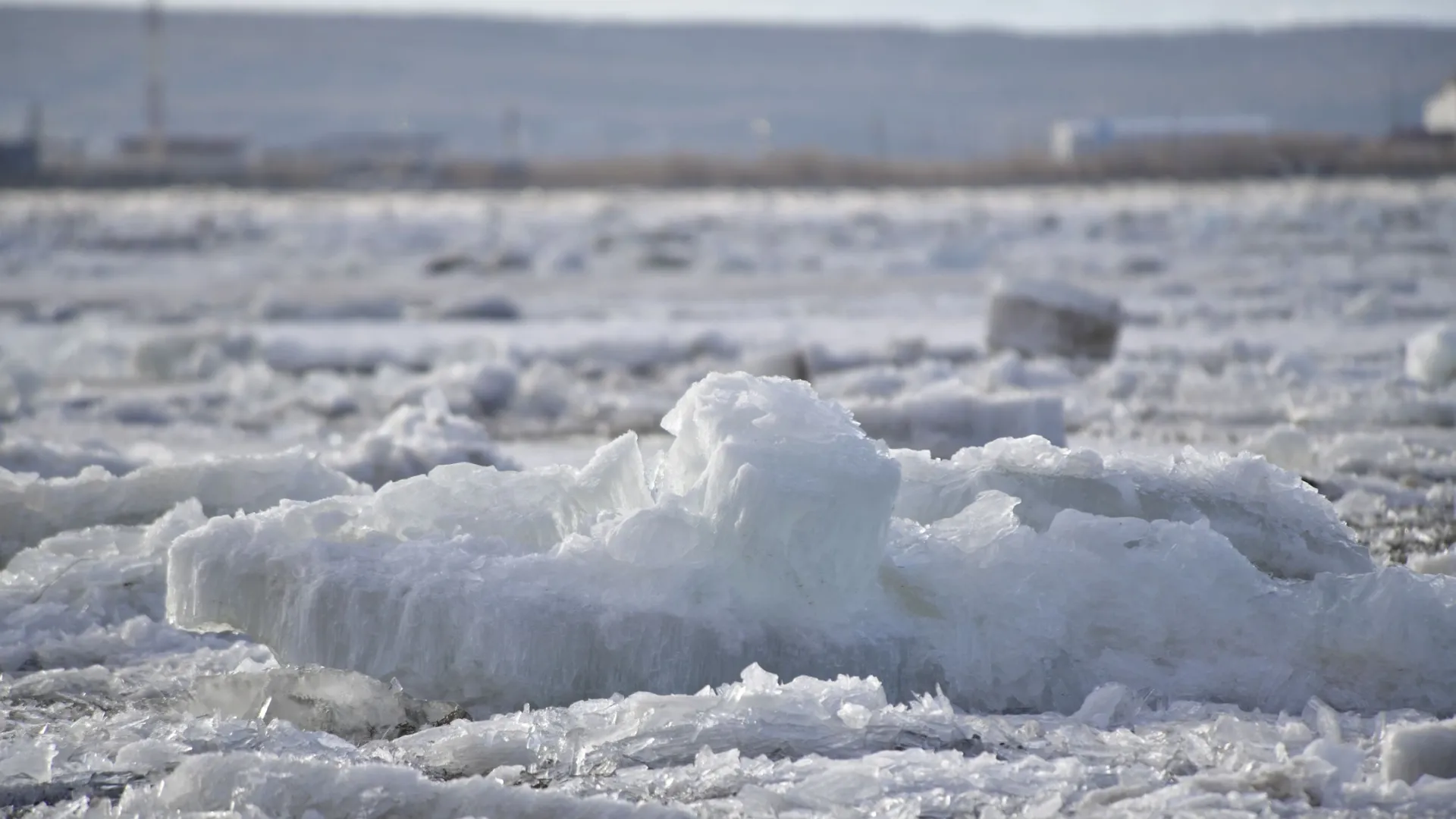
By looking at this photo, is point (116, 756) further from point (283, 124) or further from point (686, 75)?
point (686, 75)

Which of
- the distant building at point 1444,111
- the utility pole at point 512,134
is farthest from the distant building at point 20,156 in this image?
the distant building at point 1444,111

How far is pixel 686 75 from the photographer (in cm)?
11512

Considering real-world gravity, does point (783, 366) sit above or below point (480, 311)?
above

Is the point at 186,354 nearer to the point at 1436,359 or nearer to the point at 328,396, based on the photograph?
the point at 328,396

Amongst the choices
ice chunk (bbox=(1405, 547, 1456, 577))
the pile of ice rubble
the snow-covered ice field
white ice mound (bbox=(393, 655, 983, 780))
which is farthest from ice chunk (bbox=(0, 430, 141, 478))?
ice chunk (bbox=(1405, 547, 1456, 577))

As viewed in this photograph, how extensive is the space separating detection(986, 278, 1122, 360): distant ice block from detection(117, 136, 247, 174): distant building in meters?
41.3

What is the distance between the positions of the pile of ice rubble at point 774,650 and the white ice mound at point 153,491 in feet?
2.80

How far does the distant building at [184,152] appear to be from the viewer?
51094mm

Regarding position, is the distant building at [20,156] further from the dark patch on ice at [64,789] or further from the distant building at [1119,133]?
the dark patch on ice at [64,789]

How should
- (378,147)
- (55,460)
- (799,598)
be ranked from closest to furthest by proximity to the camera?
1. (799,598)
2. (55,460)
3. (378,147)

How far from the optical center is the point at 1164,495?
12.1ft

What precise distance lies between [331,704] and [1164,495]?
5.73 ft

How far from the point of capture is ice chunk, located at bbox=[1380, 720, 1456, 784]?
2637 millimetres

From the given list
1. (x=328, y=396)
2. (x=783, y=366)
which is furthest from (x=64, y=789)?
(x=328, y=396)
